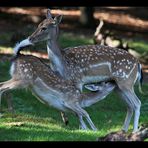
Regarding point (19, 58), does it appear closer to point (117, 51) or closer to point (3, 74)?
point (117, 51)

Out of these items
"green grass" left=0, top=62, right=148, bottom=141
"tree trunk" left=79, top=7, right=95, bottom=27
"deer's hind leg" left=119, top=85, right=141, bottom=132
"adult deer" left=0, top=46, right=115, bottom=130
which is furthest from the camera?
"tree trunk" left=79, top=7, right=95, bottom=27

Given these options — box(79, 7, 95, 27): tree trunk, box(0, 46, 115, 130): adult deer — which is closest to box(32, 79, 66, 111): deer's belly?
box(0, 46, 115, 130): adult deer

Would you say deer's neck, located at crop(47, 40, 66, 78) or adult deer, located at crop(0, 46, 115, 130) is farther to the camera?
deer's neck, located at crop(47, 40, 66, 78)

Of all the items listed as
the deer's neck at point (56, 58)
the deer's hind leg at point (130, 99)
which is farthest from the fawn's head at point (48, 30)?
the deer's hind leg at point (130, 99)

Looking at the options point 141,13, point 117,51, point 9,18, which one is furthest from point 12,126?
point 141,13

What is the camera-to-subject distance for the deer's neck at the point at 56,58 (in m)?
10.2

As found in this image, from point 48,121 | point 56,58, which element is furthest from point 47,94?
point 56,58

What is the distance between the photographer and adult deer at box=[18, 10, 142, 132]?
33.6 feet

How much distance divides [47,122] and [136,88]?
17.6 ft

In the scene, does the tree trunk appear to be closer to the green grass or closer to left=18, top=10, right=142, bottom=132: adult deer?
the green grass

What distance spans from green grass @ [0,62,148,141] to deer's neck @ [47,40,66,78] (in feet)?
2.74

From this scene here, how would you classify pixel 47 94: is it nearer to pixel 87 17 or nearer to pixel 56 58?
pixel 56 58

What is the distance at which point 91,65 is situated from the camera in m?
10.3

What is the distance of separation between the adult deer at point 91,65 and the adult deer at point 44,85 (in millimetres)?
704
